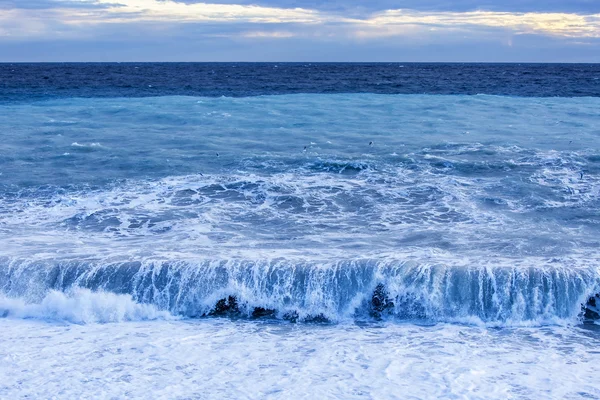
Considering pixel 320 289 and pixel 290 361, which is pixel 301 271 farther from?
pixel 290 361

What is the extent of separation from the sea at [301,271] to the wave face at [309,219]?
0.05 metres

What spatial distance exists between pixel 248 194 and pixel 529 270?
27.8 feet

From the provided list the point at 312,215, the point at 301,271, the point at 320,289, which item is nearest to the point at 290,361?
the point at 320,289

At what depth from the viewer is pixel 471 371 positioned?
9484mm

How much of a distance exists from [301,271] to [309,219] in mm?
3600

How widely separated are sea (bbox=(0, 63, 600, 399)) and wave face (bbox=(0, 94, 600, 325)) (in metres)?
0.05

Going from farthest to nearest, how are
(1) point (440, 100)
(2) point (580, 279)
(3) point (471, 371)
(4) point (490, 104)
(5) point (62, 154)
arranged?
1. (1) point (440, 100)
2. (4) point (490, 104)
3. (5) point (62, 154)
4. (2) point (580, 279)
5. (3) point (471, 371)

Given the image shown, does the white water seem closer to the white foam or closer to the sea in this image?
the sea

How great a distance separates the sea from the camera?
9.51m

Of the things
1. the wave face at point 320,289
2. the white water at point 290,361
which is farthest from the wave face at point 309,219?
the white water at point 290,361

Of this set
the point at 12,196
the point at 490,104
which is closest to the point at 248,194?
the point at 12,196

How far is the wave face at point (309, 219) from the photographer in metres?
12.0

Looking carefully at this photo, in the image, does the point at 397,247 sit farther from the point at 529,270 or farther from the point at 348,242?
the point at 529,270

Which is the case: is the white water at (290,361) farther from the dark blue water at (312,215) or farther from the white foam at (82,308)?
the dark blue water at (312,215)
